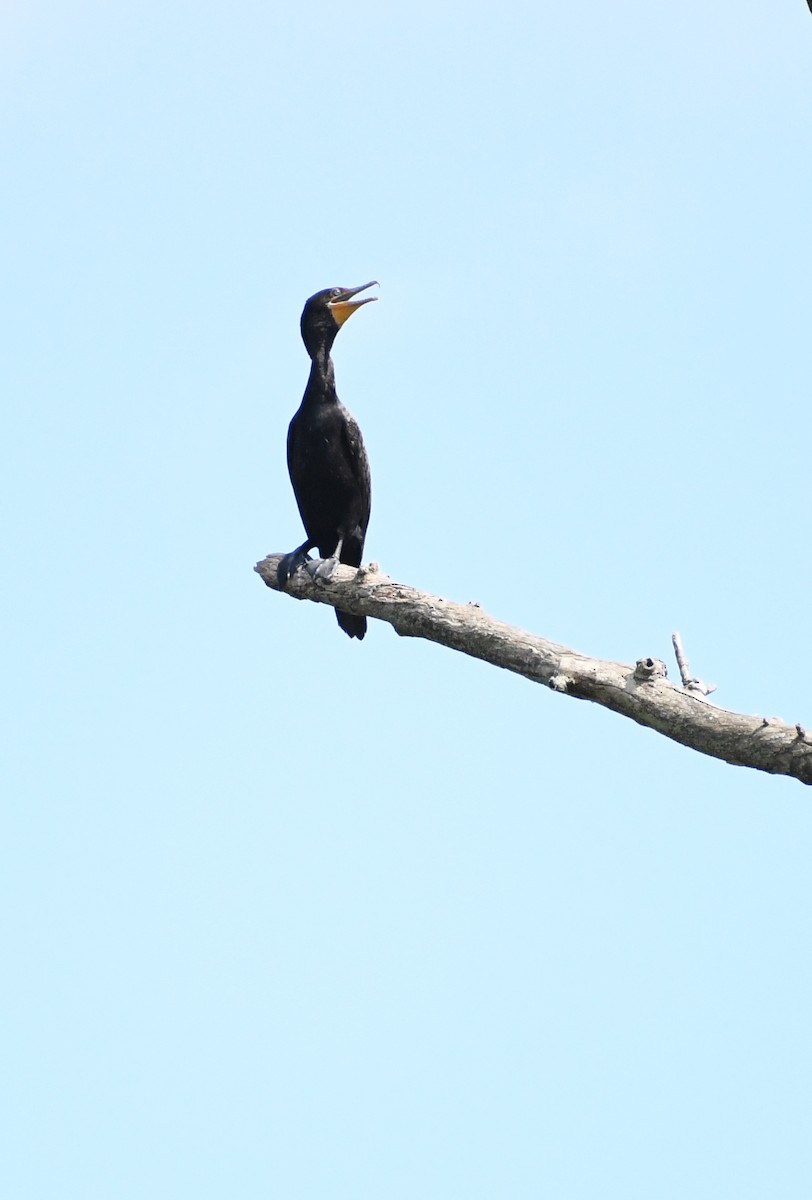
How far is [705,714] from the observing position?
167 inches

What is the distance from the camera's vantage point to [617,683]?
4.38 meters

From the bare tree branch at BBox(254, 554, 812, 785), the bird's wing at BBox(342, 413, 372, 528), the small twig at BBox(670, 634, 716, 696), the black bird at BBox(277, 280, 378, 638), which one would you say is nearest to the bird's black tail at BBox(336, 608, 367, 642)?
the black bird at BBox(277, 280, 378, 638)

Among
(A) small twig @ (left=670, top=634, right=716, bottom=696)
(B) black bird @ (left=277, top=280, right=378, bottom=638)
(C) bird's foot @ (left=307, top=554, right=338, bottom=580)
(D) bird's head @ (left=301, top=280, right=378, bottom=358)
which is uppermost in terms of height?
(D) bird's head @ (left=301, top=280, right=378, bottom=358)

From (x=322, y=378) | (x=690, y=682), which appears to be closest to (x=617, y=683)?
(x=690, y=682)

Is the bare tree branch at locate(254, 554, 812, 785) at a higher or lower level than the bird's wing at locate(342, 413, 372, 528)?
lower

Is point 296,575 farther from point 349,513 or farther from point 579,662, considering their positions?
point 579,662

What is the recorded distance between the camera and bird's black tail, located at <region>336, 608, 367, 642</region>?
7.07m

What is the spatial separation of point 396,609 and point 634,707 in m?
1.12

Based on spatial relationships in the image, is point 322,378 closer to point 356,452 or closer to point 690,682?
point 356,452

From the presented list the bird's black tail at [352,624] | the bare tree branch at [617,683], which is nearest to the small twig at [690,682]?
the bare tree branch at [617,683]

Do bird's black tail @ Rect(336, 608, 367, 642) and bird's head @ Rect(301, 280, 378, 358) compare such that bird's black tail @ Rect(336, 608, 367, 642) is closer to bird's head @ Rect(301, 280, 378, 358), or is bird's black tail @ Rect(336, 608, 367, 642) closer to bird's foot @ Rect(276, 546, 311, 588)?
bird's foot @ Rect(276, 546, 311, 588)

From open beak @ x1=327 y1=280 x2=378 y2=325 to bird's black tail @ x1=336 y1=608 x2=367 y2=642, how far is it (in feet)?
5.18

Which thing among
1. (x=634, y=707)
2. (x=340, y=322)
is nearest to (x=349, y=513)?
(x=340, y=322)

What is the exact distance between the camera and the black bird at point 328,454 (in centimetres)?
714
